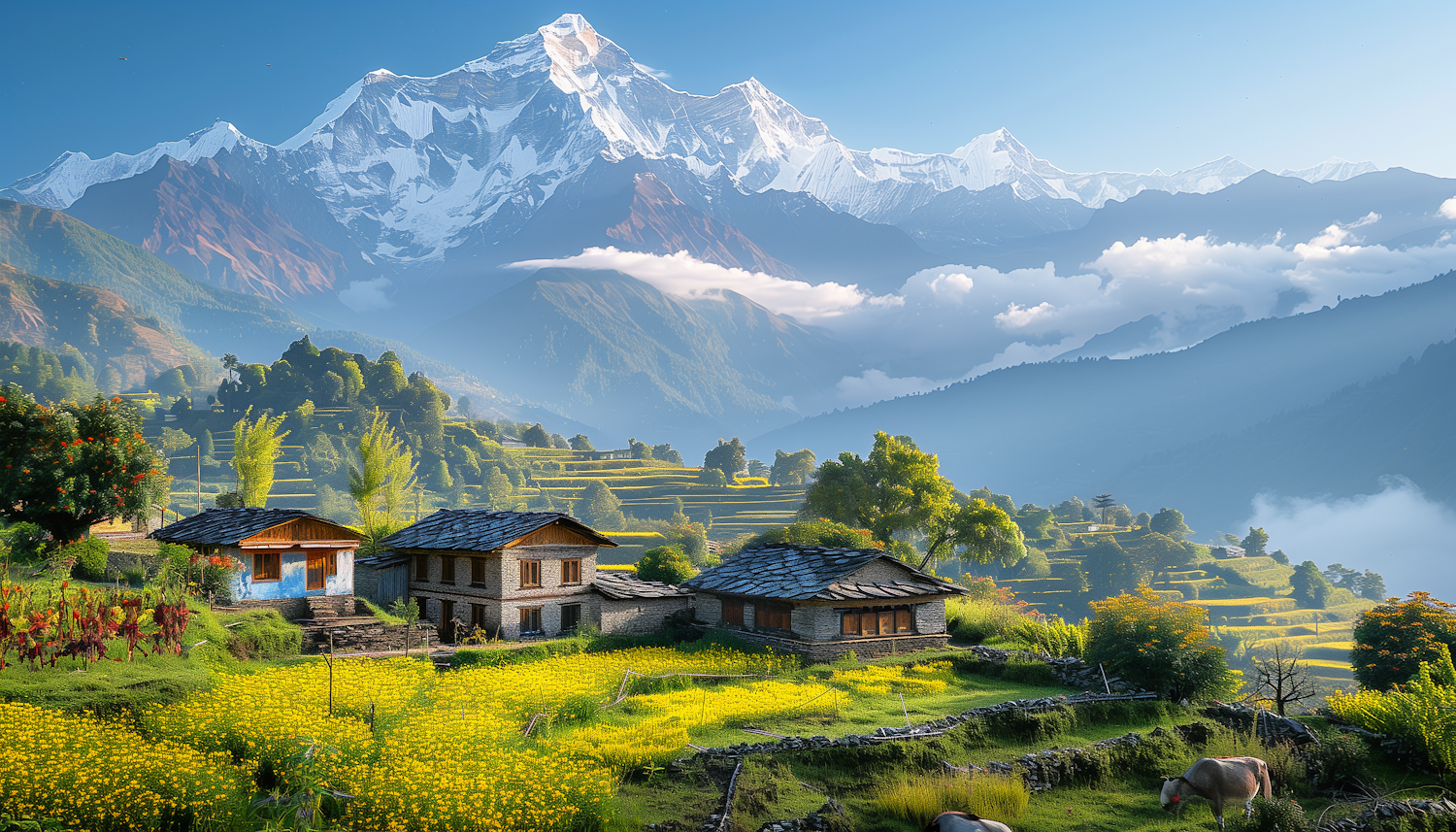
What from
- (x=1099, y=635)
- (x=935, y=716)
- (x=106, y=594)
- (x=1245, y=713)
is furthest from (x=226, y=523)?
(x=1245, y=713)

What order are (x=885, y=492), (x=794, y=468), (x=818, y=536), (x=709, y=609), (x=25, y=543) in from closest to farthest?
(x=25, y=543)
(x=709, y=609)
(x=818, y=536)
(x=885, y=492)
(x=794, y=468)

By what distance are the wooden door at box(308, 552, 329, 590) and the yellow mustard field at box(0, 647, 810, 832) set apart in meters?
15.0

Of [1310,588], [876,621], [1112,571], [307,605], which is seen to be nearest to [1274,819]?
[876,621]

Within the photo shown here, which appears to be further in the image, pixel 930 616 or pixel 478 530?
pixel 478 530

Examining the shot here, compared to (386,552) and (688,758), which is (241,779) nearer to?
(688,758)

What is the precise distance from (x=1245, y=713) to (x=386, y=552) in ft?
135

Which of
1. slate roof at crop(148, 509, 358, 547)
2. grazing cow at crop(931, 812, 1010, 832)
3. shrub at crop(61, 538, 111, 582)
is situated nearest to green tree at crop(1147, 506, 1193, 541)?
slate roof at crop(148, 509, 358, 547)

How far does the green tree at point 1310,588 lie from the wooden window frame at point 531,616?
166447mm

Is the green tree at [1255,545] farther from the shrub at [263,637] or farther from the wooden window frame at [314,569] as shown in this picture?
the shrub at [263,637]

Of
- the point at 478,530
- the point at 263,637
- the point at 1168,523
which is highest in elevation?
the point at 478,530

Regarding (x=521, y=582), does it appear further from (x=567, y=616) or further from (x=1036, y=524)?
(x=1036, y=524)

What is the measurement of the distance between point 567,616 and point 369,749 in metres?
26.9

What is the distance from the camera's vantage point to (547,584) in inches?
1731

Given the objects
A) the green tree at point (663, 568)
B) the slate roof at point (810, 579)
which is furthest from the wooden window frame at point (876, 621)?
the green tree at point (663, 568)
